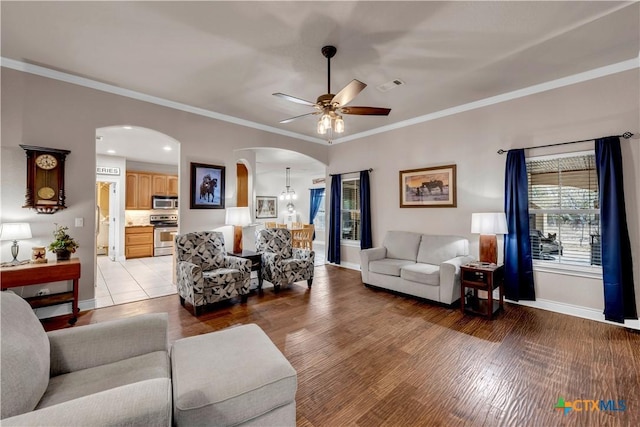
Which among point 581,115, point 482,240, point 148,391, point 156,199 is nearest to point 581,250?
point 482,240

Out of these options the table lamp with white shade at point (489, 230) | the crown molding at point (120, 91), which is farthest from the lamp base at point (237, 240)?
the table lamp with white shade at point (489, 230)

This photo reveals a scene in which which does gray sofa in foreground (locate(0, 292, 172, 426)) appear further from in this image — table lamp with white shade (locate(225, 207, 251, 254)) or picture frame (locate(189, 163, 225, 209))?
picture frame (locate(189, 163, 225, 209))

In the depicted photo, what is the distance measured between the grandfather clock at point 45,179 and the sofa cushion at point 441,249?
510 cm

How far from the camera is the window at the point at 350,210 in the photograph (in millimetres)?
6160

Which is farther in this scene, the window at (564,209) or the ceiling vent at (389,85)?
the ceiling vent at (389,85)

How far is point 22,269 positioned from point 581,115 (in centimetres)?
670

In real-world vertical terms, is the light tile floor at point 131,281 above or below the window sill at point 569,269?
below

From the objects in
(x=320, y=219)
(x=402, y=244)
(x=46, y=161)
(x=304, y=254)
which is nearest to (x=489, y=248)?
(x=402, y=244)

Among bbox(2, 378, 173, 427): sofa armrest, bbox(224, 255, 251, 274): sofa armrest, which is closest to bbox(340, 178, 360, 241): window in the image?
bbox(224, 255, 251, 274): sofa armrest

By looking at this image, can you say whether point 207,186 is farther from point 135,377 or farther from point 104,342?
point 135,377

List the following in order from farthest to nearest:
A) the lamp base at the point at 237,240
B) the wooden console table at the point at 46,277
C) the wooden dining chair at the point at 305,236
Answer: the wooden dining chair at the point at 305,236 < the lamp base at the point at 237,240 < the wooden console table at the point at 46,277

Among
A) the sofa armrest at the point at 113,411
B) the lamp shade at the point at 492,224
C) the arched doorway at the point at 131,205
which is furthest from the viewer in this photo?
the arched doorway at the point at 131,205

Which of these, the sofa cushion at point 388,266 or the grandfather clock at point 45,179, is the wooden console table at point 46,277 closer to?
the grandfather clock at point 45,179

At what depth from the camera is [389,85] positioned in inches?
144
